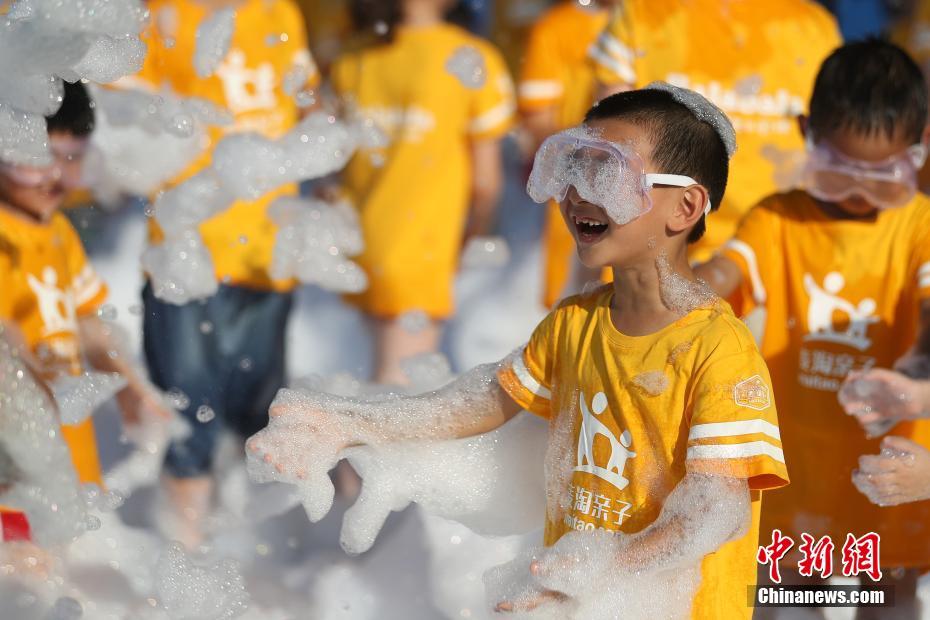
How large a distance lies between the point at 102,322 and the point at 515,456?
1.16 m

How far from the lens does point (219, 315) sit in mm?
3232

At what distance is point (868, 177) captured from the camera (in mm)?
2273

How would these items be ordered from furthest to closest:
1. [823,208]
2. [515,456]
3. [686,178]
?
[823,208] → [515,456] → [686,178]

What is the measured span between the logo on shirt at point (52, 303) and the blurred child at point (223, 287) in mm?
623

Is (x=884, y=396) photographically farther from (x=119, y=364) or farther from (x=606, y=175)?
(x=119, y=364)

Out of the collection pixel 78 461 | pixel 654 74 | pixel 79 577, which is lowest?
pixel 79 577

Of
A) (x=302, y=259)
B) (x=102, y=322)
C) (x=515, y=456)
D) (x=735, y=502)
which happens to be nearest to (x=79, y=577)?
(x=102, y=322)

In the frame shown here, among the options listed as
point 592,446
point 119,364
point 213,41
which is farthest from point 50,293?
point 592,446

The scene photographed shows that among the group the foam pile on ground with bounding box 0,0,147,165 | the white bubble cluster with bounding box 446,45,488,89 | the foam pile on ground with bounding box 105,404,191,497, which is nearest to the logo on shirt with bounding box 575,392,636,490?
the foam pile on ground with bounding box 0,0,147,165

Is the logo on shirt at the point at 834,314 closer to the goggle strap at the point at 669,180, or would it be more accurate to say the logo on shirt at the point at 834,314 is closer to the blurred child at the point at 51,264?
the goggle strap at the point at 669,180

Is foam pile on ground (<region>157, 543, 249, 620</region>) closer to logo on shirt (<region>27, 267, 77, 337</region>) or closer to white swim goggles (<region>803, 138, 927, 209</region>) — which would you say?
logo on shirt (<region>27, 267, 77, 337</region>)

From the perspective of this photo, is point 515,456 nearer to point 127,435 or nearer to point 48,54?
point 48,54

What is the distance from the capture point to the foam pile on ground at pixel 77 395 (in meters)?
2.39

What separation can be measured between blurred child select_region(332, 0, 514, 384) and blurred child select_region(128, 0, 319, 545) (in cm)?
36
